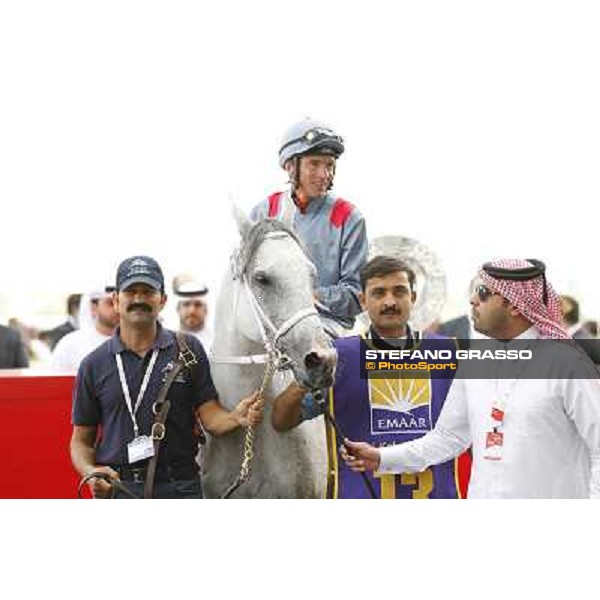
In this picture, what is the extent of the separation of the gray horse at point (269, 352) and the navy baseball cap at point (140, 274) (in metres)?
0.17

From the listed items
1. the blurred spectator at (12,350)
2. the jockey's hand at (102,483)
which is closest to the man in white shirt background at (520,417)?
the jockey's hand at (102,483)

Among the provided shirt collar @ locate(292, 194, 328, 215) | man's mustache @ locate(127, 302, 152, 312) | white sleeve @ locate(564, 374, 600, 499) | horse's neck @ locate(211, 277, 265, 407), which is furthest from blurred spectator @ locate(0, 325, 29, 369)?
white sleeve @ locate(564, 374, 600, 499)

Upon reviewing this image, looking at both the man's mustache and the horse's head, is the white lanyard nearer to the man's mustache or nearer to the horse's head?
the man's mustache

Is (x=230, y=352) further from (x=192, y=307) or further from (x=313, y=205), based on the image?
(x=313, y=205)

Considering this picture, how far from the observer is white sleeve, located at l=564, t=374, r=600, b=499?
2.72 m

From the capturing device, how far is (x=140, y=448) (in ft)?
9.43

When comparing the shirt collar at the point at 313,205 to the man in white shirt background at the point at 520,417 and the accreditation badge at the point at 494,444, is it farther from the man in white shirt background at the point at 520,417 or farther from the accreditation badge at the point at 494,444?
the accreditation badge at the point at 494,444

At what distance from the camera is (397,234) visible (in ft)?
10.3

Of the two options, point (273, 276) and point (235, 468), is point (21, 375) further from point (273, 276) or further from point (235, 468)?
point (273, 276)

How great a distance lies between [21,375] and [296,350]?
3.17 ft

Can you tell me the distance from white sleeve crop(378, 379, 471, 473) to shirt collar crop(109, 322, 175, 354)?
64 centimetres

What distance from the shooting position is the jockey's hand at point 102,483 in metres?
2.88

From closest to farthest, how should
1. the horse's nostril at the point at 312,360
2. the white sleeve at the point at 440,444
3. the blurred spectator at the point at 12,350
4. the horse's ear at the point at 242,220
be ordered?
the horse's nostril at the point at 312,360
the horse's ear at the point at 242,220
the white sleeve at the point at 440,444
the blurred spectator at the point at 12,350
